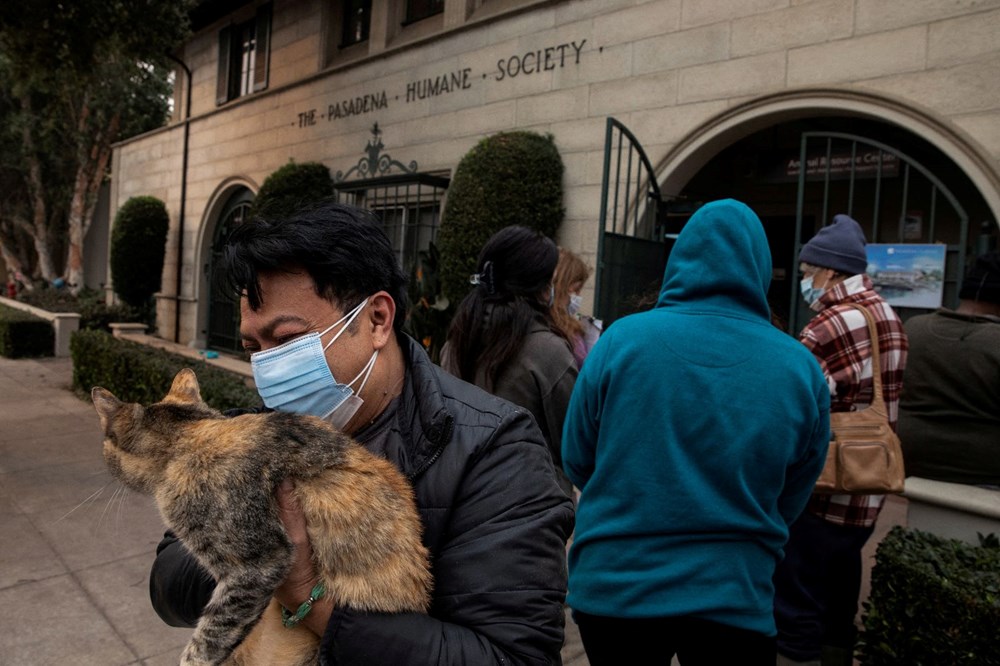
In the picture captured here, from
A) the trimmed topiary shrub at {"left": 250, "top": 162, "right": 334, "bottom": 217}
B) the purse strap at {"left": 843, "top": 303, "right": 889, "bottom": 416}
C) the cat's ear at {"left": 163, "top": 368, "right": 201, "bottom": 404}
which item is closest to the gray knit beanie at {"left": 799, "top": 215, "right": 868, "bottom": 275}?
the purse strap at {"left": 843, "top": 303, "right": 889, "bottom": 416}

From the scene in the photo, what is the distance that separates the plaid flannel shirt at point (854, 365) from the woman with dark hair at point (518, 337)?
1190 mm

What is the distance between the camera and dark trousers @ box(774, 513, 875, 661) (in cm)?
315

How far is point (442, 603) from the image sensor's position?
1.35 meters

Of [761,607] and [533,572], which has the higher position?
[533,572]

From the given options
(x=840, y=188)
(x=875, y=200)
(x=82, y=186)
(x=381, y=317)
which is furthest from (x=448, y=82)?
(x=82, y=186)

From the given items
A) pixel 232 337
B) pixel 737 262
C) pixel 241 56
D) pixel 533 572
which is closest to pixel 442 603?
pixel 533 572

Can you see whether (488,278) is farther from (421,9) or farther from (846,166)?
(421,9)

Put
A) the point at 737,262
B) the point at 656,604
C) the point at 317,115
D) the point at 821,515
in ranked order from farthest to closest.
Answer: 1. the point at 317,115
2. the point at 821,515
3. the point at 737,262
4. the point at 656,604

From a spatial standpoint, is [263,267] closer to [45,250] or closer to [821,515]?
[821,515]

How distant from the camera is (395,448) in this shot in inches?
58.8

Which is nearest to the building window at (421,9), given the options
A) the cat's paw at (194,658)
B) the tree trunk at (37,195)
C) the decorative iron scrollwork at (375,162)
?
the decorative iron scrollwork at (375,162)

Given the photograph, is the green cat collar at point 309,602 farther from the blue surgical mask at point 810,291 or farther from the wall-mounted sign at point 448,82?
the wall-mounted sign at point 448,82

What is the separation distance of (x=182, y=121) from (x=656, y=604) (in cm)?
1673

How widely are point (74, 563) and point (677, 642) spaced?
4.43 metres
